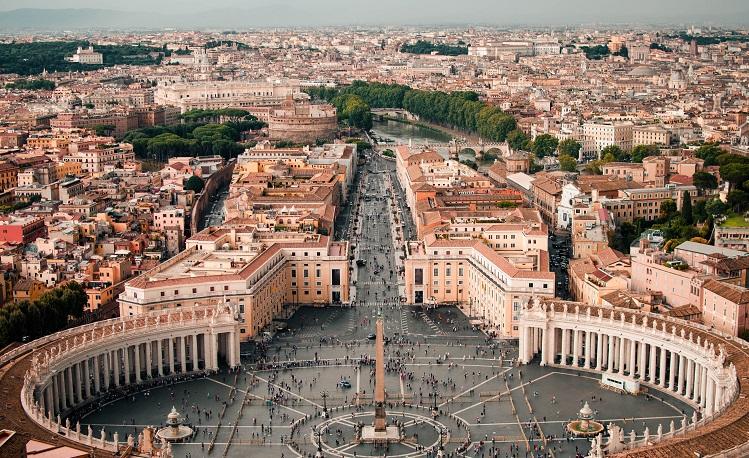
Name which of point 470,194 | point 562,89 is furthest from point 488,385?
point 562,89

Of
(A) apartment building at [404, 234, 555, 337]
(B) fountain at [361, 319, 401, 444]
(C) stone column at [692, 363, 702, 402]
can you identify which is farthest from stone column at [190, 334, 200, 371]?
(C) stone column at [692, 363, 702, 402]

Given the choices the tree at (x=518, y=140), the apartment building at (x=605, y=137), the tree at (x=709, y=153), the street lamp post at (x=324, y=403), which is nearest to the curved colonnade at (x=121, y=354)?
the street lamp post at (x=324, y=403)

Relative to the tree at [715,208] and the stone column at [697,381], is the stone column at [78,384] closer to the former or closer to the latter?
the stone column at [697,381]

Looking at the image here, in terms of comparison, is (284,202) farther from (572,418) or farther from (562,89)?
(562,89)

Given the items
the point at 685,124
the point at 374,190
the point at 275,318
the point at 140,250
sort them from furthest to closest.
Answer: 1. the point at 685,124
2. the point at 374,190
3. the point at 140,250
4. the point at 275,318

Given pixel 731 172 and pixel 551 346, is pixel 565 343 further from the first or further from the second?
pixel 731 172

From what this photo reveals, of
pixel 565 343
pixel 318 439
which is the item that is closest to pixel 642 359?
pixel 565 343
